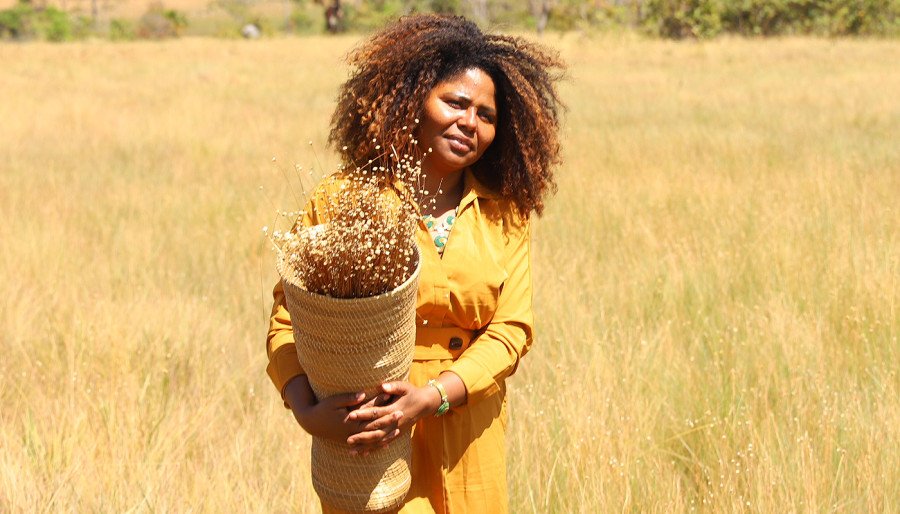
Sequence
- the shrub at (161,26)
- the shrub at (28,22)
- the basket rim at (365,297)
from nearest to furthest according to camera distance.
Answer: the basket rim at (365,297) < the shrub at (161,26) < the shrub at (28,22)

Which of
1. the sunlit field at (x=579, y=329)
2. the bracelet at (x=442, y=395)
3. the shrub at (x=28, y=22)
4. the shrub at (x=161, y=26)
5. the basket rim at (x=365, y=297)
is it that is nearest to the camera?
the basket rim at (x=365, y=297)

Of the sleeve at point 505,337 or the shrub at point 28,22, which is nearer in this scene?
the sleeve at point 505,337

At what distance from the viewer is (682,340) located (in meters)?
4.29

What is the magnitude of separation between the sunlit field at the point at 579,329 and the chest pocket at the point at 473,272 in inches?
39.6

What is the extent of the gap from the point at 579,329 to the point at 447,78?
2.35m

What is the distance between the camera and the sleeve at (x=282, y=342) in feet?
6.70

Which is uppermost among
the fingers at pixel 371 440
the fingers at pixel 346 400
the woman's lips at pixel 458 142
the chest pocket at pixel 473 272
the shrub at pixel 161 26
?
the woman's lips at pixel 458 142

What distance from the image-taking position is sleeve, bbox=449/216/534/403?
202 cm

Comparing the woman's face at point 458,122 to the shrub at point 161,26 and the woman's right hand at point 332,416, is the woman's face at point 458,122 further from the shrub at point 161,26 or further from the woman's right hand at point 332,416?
the shrub at point 161,26

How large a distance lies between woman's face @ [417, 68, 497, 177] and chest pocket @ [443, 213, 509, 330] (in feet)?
0.45

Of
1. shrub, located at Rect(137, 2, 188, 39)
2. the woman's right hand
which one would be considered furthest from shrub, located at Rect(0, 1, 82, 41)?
the woman's right hand

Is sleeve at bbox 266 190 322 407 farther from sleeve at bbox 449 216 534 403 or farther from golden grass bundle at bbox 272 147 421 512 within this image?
sleeve at bbox 449 216 534 403

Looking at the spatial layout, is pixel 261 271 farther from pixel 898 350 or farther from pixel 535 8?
pixel 535 8

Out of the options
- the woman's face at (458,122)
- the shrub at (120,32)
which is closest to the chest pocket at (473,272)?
the woman's face at (458,122)
